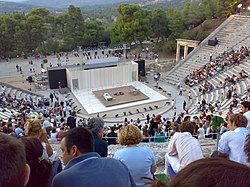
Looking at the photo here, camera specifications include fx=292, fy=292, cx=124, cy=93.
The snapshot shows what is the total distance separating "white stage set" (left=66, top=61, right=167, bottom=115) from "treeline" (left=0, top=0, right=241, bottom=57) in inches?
426

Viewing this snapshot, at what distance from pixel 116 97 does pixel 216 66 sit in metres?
8.86

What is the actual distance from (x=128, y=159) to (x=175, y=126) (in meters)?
7.06

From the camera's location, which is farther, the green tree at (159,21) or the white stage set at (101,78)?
the green tree at (159,21)

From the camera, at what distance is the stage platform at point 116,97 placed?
66.0ft

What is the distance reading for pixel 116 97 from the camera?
860 inches

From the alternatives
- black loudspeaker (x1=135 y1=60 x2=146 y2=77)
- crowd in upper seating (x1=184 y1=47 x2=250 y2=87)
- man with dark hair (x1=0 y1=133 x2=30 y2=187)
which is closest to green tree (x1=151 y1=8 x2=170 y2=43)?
black loudspeaker (x1=135 y1=60 x2=146 y2=77)

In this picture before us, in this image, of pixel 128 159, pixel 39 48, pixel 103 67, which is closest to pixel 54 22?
pixel 39 48

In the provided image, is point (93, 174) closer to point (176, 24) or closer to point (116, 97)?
point (116, 97)

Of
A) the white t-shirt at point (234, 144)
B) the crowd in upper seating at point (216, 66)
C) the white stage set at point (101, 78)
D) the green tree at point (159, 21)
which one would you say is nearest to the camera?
the white t-shirt at point (234, 144)

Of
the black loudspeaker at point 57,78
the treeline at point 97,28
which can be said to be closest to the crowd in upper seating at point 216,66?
the treeline at point 97,28

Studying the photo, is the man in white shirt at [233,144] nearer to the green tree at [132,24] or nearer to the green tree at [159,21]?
the green tree at [132,24]

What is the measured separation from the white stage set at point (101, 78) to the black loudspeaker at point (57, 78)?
1.47 feet

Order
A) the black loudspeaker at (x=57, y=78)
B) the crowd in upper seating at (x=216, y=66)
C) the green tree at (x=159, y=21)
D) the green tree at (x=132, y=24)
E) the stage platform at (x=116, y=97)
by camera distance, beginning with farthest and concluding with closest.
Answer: the green tree at (x=159, y=21) → the green tree at (x=132, y=24) → the black loudspeaker at (x=57, y=78) → the crowd in upper seating at (x=216, y=66) → the stage platform at (x=116, y=97)

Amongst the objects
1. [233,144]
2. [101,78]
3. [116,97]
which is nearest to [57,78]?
[101,78]
